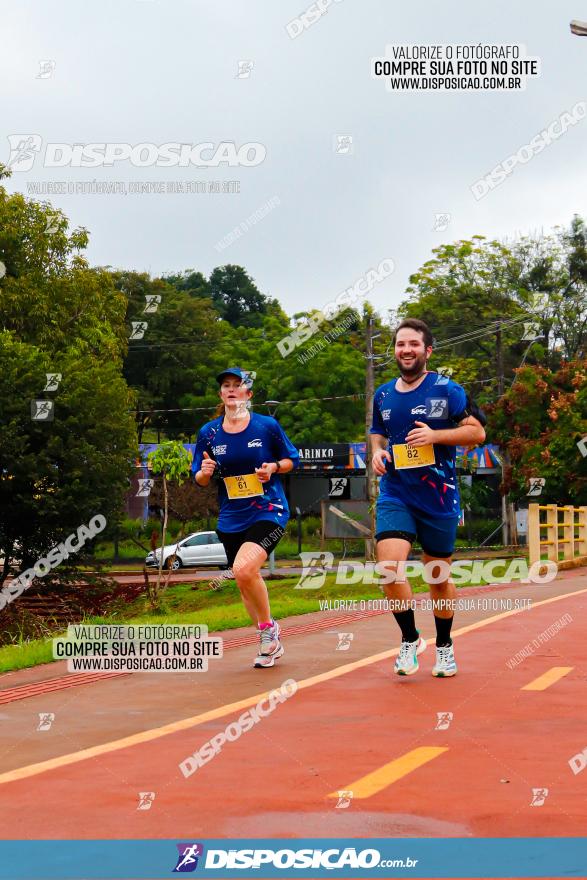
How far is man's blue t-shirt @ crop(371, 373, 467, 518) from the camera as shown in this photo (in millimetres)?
7879

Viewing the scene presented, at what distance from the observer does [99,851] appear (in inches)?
A: 156

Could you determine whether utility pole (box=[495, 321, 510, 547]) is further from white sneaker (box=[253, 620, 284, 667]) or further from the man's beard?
the man's beard

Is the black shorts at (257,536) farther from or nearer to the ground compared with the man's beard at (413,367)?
nearer to the ground

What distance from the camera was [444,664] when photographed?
803 centimetres

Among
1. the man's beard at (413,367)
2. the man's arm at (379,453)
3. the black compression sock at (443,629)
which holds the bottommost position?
the black compression sock at (443,629)

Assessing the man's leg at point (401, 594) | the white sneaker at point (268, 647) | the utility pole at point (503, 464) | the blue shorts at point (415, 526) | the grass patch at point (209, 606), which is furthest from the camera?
the utility pole at point (503, 464)

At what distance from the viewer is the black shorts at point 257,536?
880cm

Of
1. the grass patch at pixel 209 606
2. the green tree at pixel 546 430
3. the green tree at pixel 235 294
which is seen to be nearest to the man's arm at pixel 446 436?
the grass patch at pixel 209 606

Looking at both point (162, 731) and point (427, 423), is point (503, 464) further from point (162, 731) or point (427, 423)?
point (162, 731)

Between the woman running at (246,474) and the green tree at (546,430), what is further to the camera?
the green tree at (546,430)

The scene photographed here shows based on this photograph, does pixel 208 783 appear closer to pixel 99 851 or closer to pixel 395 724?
pixel 99 851

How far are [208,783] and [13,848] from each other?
108cm

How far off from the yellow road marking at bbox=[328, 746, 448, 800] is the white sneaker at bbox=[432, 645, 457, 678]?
2361mm

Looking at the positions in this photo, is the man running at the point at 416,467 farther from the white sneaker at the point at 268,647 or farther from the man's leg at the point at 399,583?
the white sneaker at the point at 268,647
